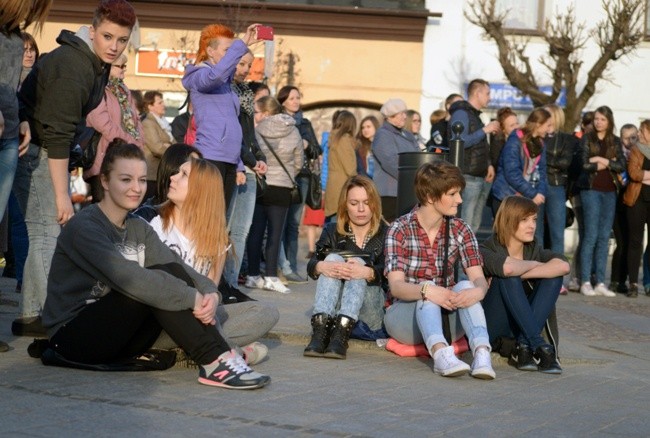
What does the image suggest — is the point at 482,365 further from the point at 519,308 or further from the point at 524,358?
the point at 519,308

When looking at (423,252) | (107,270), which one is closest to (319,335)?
(423,252)

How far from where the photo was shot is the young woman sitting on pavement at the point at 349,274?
7.79 metres

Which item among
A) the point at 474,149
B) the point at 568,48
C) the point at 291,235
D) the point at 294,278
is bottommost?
the point at 294,278

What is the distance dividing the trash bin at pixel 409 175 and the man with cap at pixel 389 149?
2470mm

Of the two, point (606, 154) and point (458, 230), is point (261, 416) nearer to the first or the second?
point (458, 230)

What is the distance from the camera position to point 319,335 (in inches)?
306

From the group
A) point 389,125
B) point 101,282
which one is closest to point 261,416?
point 101,282

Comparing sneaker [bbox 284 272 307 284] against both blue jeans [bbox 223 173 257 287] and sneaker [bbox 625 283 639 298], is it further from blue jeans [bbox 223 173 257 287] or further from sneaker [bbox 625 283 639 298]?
sneaker [bbox 625 283 639 298]

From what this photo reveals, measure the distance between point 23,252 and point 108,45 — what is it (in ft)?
11.0

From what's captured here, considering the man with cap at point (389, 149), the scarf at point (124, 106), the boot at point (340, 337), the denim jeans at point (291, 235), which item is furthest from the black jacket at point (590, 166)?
the boot at point (340, 337)

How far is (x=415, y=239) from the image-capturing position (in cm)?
795

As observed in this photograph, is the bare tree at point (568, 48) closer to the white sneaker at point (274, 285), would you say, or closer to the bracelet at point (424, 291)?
the white sneaker at point (274, 285)

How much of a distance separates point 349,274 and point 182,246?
1214 millimetres

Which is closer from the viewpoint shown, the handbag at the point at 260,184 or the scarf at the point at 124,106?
the scarf at the point at 124,106
